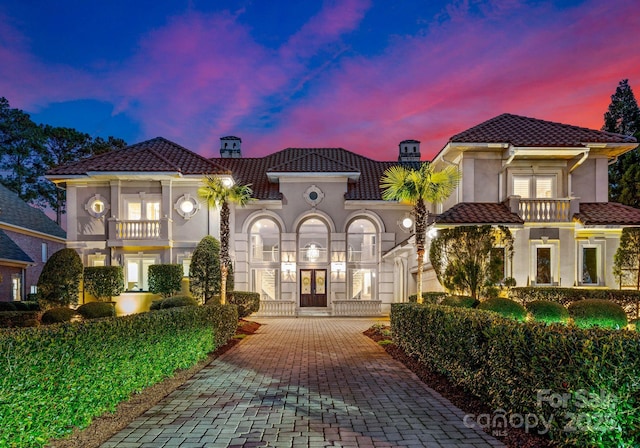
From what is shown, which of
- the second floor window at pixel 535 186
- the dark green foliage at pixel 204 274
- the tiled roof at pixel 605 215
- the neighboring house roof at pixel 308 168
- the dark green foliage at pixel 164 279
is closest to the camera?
the tiled roof at pixel 605 215

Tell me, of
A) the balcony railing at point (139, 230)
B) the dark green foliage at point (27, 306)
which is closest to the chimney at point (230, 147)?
the balcony railing at point (139, 230)

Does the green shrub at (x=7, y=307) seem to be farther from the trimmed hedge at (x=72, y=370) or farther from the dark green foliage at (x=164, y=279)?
the trimmed hedge at (x=72, y=370)

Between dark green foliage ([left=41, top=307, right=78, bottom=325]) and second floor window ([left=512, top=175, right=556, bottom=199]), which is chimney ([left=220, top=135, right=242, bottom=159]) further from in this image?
second floor window ([left=512, top=175, right=556, bottom=199])

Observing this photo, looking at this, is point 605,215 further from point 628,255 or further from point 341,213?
point 341,213

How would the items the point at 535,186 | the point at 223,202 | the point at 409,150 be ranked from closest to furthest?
the point at 223,202 → the point at 535,186 → the point at 409,150

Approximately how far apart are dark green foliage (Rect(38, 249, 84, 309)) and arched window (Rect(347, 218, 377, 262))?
14.3m

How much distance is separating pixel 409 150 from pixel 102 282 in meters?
21.4

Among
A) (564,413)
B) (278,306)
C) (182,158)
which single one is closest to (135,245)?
(182,158)

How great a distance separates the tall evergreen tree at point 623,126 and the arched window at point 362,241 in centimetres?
1630

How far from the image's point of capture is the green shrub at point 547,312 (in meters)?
15.1

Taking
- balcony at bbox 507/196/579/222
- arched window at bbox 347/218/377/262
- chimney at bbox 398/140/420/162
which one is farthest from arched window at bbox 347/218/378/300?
balcony at bbox 507/196/579/222

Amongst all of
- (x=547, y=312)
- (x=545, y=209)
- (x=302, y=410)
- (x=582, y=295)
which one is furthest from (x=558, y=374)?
(x=545, y=209)

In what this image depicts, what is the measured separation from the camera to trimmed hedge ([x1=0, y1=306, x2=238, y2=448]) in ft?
15.0

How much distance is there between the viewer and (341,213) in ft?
90.1
